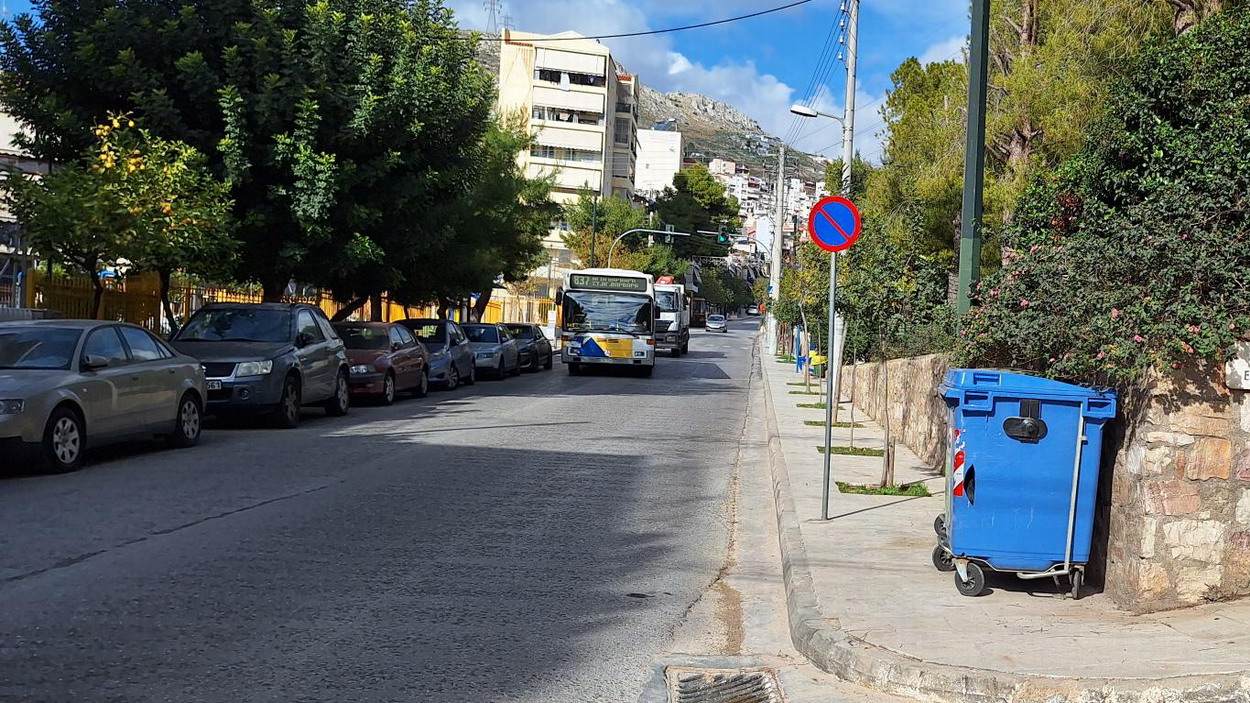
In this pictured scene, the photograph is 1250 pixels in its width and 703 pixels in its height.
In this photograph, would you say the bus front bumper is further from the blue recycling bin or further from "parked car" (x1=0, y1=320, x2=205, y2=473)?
the blue recycling bin

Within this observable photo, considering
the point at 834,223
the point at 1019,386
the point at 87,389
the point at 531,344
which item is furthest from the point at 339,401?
the point at 531,344

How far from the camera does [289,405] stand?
1591cm

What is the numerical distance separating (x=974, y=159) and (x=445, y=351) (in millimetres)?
16599

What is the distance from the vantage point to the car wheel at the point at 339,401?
18094 millimetres

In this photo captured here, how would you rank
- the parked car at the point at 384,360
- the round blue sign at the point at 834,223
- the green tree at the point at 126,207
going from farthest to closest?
the parked car at the point at 384,360 → the green tree at the point at 126,207 → the round blue sign at the point at 834,223

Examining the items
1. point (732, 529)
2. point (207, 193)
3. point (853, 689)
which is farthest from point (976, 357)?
point (207, 193)

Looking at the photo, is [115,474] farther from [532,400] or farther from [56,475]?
[532,400]

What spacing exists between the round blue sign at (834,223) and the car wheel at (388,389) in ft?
39.7

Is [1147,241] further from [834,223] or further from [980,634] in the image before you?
[834,223]

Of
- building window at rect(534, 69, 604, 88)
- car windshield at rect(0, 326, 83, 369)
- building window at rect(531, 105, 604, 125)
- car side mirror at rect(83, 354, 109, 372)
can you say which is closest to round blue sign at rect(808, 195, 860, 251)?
car side mirror at rect(83, 354, 109, 372)

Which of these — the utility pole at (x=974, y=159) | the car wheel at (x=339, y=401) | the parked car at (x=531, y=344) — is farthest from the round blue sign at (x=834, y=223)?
the parked car at (x=531, y=344)

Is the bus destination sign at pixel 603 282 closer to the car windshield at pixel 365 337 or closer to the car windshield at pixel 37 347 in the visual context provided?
the car windshield at pixel 365 337

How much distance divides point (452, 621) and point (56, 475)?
6340mm

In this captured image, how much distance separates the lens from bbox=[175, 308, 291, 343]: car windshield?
16.6 m
